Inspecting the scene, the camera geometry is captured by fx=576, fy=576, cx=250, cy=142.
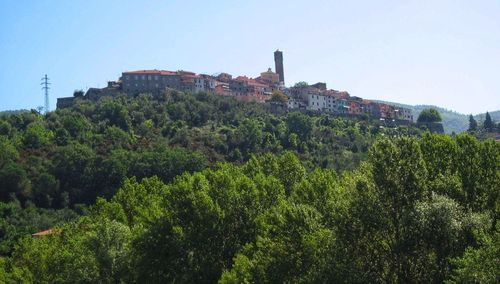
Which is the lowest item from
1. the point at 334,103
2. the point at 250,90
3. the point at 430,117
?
the point at 430,117

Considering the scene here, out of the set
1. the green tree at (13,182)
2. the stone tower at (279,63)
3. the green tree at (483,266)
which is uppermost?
the stone tower at (279,63)

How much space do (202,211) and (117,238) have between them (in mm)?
5490

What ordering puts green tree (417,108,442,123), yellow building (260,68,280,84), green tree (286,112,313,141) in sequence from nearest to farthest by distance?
1. green tree (286,112,313,141)
2. green tree (417,108,442,123)
3. yellow building (260,68,280,84)

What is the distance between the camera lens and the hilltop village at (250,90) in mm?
125312

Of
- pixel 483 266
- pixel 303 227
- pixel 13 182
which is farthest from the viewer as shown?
pixel 13 182

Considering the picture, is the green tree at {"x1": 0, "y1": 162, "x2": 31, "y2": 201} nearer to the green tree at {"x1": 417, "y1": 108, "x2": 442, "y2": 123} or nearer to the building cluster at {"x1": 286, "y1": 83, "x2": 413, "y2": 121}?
the building cluster at {"x1": 286, "y1": 83, "x2": 413, "y2": 121}

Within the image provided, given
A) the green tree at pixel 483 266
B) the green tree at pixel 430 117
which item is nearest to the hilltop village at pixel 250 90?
the green tree at pixel 430 117

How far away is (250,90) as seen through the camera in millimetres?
138000

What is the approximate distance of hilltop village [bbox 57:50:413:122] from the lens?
125312 mm

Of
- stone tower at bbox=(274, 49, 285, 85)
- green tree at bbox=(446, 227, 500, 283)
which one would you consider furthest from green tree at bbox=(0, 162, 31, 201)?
stone tower at bbox=(274, 49, 285, 85)

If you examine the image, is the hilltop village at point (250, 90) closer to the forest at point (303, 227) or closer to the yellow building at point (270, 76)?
the yellow building at point (270, 76)

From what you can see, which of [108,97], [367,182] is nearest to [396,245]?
[367,182]

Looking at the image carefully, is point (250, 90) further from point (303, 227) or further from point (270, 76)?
point (303, 227)

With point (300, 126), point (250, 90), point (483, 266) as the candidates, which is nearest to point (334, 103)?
point (250, 90)
